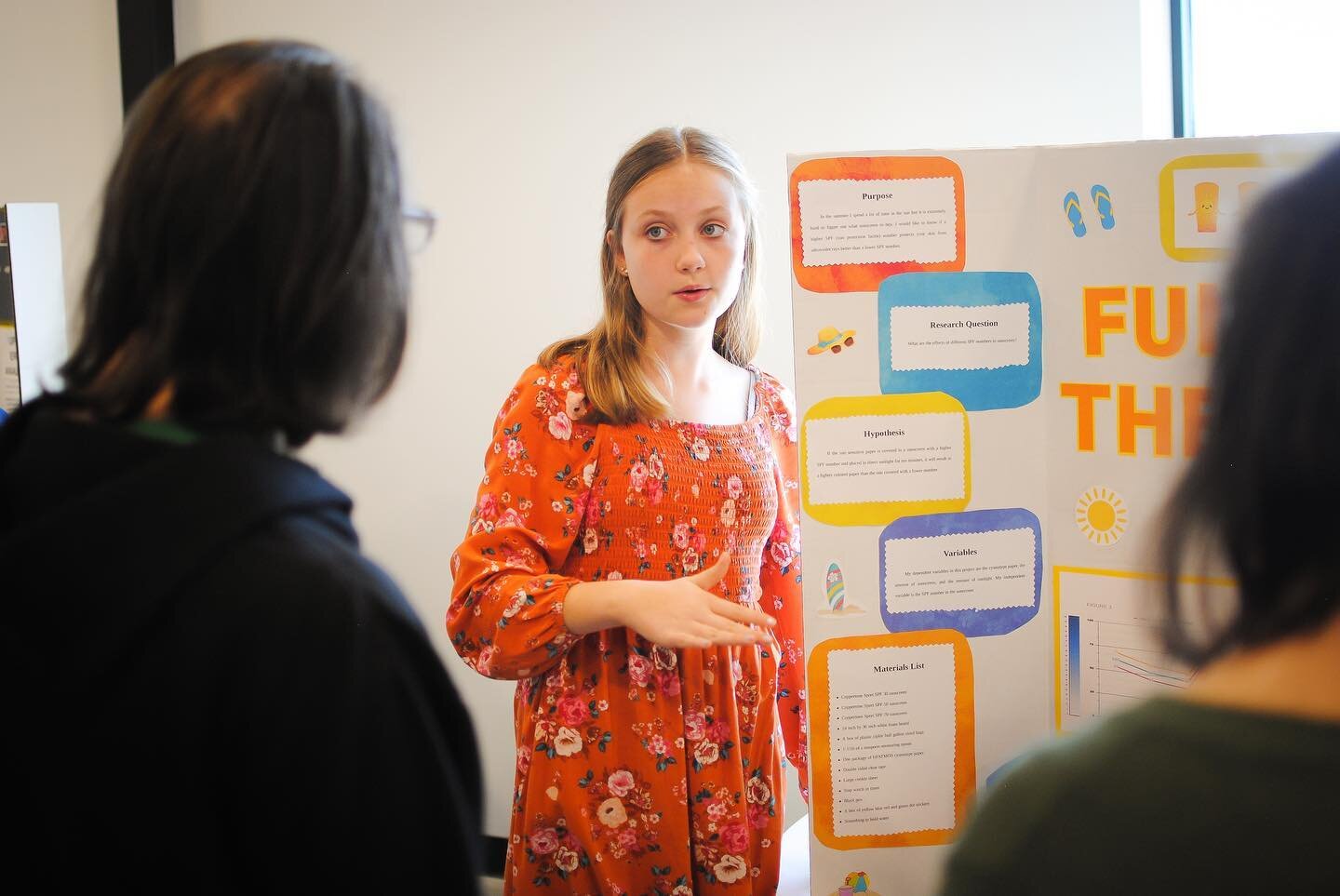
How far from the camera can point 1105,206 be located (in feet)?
5.71

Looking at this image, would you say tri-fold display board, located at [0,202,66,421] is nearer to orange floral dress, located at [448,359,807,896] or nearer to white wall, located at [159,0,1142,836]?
white wall, located at [159,0,1142,836]

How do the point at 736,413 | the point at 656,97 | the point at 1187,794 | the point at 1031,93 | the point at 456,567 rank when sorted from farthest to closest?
the point at 656,97 < the point at 1031,93 < the point at 736,413 < the point at 456,567 < the point at 1187,794

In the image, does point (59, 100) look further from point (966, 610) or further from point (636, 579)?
point (966, 610)

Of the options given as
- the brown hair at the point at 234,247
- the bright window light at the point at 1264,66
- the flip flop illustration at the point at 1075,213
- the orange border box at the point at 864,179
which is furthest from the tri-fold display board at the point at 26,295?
the bright window light at the point at 1264,66

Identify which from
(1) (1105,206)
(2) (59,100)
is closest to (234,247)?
(1) (1105,206)

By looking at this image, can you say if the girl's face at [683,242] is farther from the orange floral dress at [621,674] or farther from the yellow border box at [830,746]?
the yellow border box at [830,746]

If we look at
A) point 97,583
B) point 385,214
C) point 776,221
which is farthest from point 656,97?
point 97,583

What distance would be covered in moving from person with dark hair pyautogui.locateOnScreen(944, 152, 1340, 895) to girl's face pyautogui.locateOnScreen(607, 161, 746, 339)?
3.93ft

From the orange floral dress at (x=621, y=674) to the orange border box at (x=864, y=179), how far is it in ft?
1.00

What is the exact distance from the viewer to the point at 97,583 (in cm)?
69

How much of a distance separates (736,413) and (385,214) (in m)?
1.14

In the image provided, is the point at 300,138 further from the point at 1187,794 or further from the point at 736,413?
the point at 736,413

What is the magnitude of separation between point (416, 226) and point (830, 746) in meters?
1.18

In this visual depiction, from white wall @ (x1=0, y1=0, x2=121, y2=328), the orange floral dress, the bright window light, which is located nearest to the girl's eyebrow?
the orange floral dress
